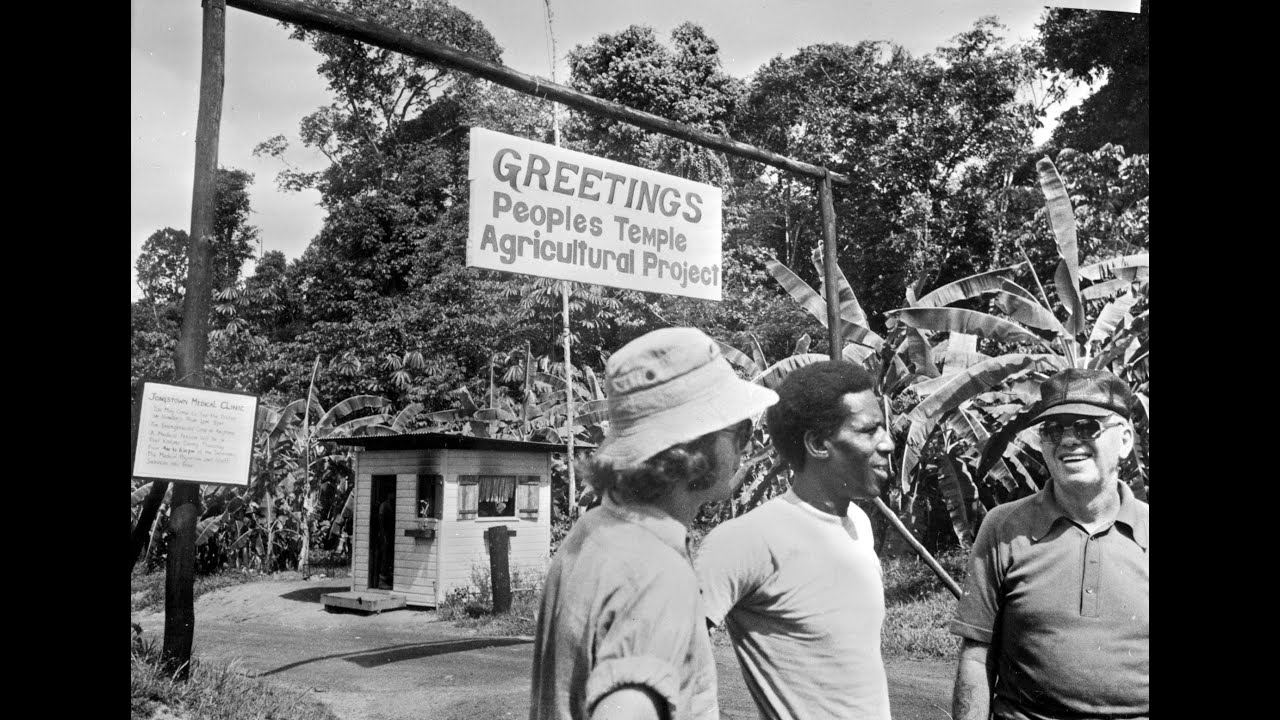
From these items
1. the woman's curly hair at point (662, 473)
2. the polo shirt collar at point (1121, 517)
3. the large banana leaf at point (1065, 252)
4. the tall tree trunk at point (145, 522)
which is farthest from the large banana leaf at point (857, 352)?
the tall tree trunk at point (145, 522)

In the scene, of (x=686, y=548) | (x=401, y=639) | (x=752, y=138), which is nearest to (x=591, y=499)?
(x=401, y=639)

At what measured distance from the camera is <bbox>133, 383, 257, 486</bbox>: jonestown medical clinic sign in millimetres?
2725

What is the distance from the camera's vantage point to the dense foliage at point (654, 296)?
10.3 ft

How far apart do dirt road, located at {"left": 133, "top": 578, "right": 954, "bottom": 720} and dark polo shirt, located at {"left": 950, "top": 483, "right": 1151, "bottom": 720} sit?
673 millimetres

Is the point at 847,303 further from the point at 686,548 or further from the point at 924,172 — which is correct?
the point at 686,548

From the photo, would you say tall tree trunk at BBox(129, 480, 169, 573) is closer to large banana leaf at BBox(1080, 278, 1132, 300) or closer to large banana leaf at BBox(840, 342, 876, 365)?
large banana leaf at BBox(840, 342, 876, 365)

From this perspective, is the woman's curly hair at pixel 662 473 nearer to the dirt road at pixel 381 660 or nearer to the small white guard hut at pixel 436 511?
the dirt road at pixel 381 660

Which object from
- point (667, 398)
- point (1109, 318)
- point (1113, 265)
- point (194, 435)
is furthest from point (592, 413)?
point (1113, 265)

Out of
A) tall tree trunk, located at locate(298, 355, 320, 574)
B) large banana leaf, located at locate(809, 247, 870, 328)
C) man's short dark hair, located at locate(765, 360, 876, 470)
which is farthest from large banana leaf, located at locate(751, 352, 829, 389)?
tall tree trunk, located at locate(298, 355, 320, 574)

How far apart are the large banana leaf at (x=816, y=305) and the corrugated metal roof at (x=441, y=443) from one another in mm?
993

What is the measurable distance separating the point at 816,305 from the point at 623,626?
8.05 ft

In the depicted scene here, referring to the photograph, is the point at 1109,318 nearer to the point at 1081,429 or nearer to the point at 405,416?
the point at 1081,429

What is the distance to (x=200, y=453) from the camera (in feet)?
9.18
